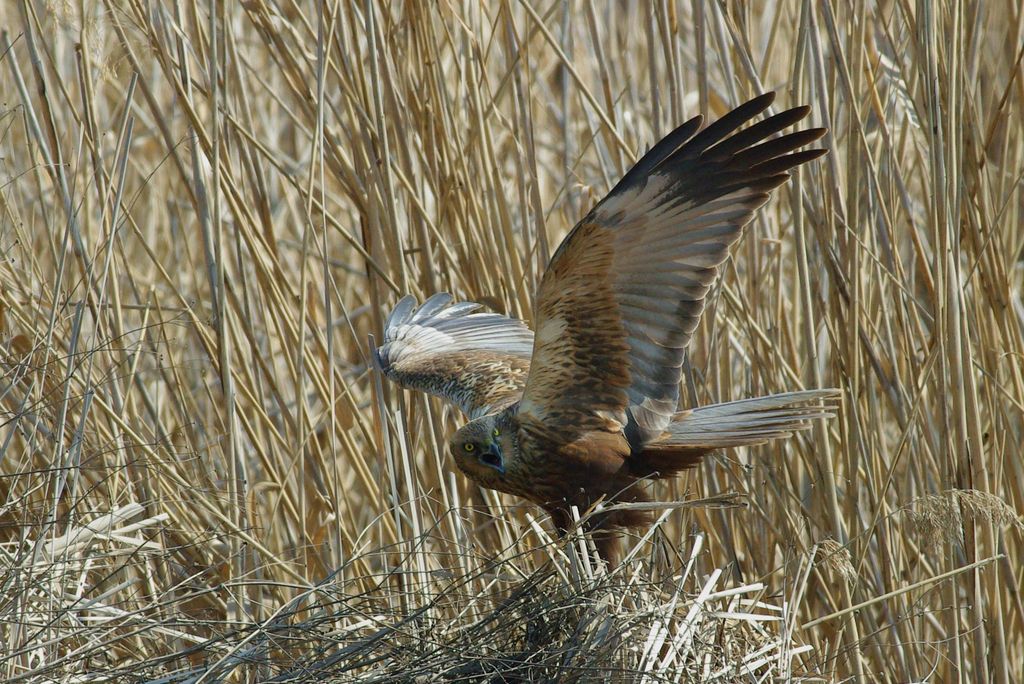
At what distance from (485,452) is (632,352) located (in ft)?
1.12

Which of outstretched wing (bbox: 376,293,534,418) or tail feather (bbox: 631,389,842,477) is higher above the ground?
outstretched wing (bbox: 376,293,534,418)

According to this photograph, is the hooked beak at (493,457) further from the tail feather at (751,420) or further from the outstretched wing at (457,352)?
the tail feather at (751,420)

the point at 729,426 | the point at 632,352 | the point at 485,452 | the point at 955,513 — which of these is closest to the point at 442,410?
the point at 485,452

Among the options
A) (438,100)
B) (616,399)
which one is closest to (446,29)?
(438,100)

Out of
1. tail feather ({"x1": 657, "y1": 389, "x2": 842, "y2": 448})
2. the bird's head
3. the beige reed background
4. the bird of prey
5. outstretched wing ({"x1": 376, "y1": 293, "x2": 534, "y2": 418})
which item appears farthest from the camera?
outstretched wing ({"x1": 376, "y1": 293, "x2": 534, "y2": 418})

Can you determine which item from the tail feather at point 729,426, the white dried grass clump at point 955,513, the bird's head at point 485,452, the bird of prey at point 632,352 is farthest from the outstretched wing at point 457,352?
the white dried grass clump at point 955,513

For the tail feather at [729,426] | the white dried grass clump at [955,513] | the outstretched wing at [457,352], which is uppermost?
the outstretched wing at [457,352]

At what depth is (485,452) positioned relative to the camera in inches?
84.7

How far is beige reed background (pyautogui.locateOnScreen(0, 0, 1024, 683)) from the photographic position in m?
1.76

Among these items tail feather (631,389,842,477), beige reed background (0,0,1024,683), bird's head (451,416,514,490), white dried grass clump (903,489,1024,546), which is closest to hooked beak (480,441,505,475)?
bird's head (451,416,514,490)

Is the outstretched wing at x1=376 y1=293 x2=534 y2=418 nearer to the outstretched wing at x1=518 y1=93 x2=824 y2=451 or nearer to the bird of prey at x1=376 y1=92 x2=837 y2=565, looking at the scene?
the bird of prey at x1=376 y1=92 x2=837 y2=565

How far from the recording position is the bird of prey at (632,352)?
6.10 ft

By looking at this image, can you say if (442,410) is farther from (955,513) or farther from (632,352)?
Answer: (955,513)

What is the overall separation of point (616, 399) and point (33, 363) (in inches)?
41.9
